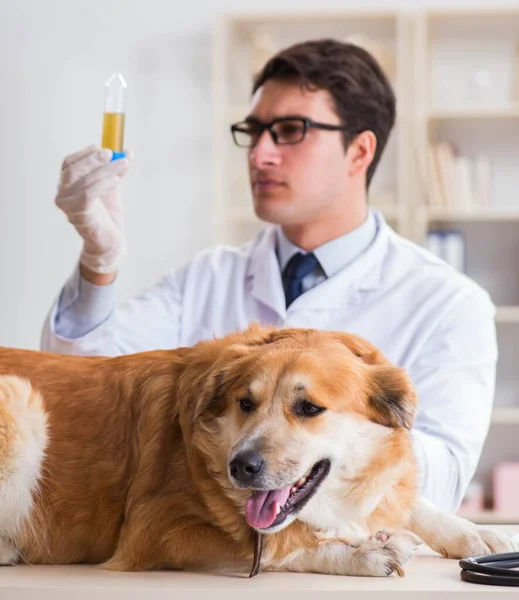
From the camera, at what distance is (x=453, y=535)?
4.07 feet

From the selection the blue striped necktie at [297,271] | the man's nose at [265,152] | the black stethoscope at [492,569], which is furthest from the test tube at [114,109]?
the black stethoscope at [492,569]

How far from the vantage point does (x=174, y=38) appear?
4578mm

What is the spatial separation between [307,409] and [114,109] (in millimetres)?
718

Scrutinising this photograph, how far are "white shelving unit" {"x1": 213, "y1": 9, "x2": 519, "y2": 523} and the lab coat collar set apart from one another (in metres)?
2.00

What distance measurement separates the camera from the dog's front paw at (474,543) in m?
1.21

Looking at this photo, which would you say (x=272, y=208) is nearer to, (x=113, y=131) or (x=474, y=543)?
(x=113, y=131)

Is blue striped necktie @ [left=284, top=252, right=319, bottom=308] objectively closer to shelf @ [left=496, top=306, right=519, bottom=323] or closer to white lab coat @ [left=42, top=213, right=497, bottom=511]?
white lab coat @ [left=42, top=213, right=497, bottom=511]

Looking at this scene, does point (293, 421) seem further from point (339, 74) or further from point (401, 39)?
point (401, 39)

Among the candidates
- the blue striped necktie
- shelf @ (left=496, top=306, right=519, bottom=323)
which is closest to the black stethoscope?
the blue striped necktie

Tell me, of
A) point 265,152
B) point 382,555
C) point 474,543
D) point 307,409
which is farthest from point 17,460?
point 265,152

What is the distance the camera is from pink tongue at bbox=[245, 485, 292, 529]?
1100 millimetres

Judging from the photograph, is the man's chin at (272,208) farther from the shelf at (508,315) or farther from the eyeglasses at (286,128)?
the shelf at (508,315)

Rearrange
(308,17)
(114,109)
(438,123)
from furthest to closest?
(438,123), (308,17), (114,109)

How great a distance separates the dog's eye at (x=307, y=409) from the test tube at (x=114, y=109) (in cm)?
71
